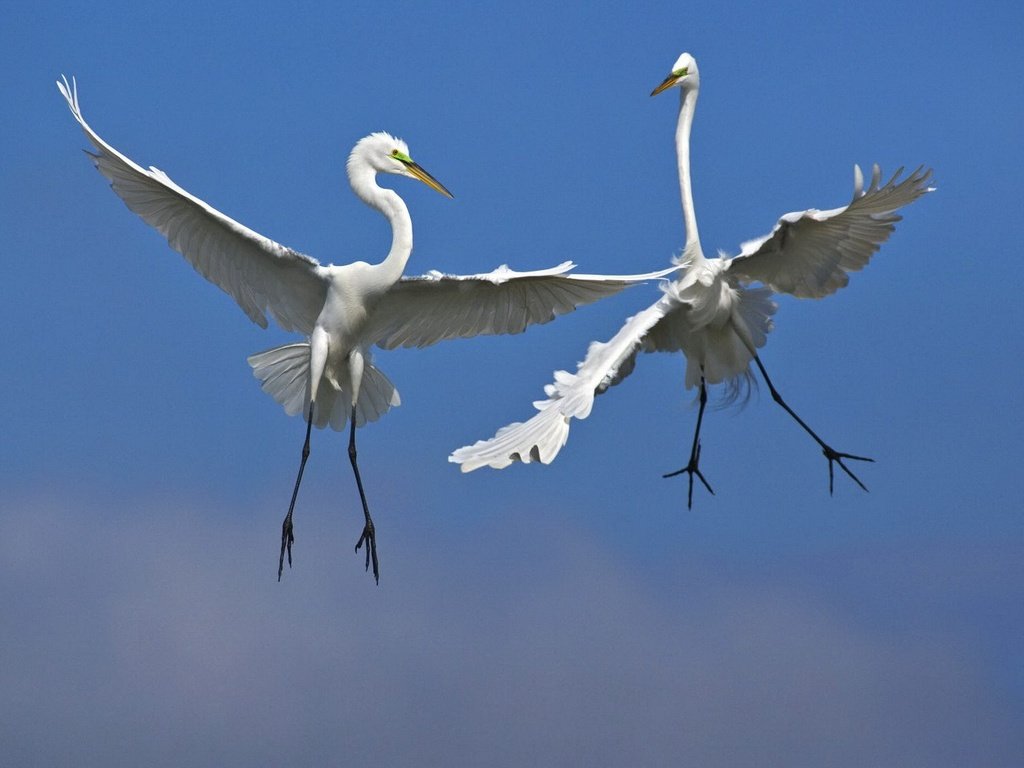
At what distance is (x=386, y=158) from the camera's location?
75.0 ft

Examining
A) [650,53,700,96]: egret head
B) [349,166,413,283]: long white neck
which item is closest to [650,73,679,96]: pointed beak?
[650,53,700,96]: egret head

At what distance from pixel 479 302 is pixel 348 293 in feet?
4.12

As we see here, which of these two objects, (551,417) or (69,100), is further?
(69,100)

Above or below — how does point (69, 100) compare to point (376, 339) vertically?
above

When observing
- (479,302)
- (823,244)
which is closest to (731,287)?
(823,244)

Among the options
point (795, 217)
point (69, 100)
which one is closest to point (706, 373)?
point (795, 217)

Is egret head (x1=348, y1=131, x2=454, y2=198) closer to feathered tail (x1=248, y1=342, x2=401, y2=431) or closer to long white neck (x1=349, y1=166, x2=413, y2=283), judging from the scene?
long white neck (x1=349, y1=166, x2=413, y2=283)

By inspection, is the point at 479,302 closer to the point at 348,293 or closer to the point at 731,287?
the point at 348,293

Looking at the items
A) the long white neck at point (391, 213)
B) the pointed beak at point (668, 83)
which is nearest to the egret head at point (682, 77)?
the pointed beak at point (668, 83)

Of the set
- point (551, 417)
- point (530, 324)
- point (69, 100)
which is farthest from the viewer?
point (530, 324)

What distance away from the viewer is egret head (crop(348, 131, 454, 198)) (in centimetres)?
2286

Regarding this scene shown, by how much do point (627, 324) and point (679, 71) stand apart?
3261 millimetres

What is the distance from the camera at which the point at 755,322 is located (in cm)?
2220

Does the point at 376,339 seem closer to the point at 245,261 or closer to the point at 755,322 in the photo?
the point at 245,261
